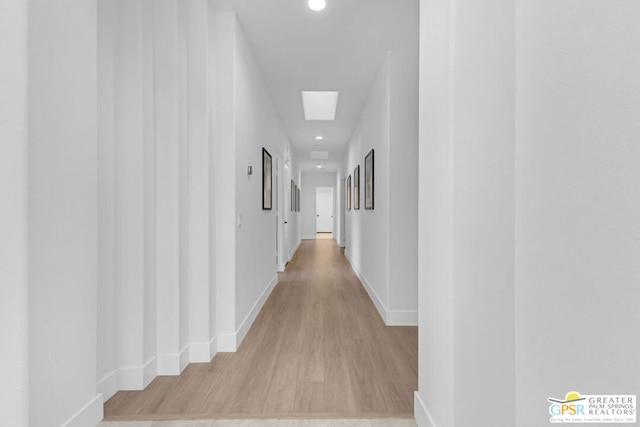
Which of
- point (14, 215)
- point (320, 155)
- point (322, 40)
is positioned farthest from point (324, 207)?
point (14, 215)

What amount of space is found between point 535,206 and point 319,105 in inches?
223

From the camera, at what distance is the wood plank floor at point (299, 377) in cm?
194

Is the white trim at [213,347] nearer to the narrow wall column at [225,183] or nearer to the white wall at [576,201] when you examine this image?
the narrow wall column at [225,183]

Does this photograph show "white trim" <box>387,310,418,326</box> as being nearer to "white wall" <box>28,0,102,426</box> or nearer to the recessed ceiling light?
"white wall" <box>28,0,102,426</box>

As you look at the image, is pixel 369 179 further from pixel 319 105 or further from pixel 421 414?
pixel 421 414

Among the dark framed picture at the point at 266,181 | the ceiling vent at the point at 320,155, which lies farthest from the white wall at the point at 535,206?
the ceiling vent at the point at 320,155

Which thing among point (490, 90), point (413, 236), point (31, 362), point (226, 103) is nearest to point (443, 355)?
point (490, 90)

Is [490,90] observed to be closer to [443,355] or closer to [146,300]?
[443,355]

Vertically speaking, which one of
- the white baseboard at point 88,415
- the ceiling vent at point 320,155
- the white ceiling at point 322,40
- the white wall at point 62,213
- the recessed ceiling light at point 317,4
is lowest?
the white baseboard at point 88,415

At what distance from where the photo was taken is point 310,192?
14.8 metres

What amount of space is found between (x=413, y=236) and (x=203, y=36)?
2.77 metres

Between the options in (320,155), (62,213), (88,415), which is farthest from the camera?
(320,155)

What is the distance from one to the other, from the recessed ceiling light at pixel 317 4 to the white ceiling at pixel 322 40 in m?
0.05

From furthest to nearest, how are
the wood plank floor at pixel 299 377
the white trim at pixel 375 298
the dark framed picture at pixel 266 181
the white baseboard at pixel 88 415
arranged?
the dark framed picture at pixel 266 181, the white trim at pixel 375 298, the wood plank floor at pixel 299 377, the white baseboard at pixel 88 415
